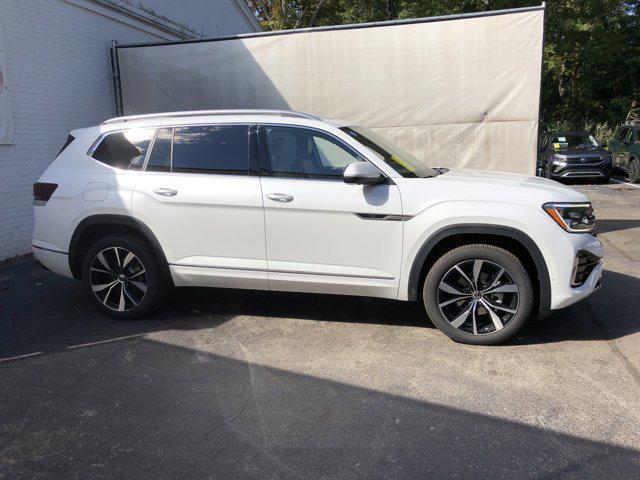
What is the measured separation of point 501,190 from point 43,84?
23.2 feet

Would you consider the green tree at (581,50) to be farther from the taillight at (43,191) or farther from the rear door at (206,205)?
the taillight at (43,191)

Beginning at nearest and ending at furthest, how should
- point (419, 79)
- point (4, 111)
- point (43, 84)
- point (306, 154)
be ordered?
point (306, 154), point (4, 111), point (419, 79), point (43, 84)

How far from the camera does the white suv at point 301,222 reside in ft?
13.3

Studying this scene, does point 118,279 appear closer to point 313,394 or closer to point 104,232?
point 104,232

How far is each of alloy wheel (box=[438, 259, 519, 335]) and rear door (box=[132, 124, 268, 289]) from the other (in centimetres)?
154

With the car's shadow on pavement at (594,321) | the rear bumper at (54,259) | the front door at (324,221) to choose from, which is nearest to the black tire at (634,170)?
the car's shadow on pavement at (594,321)

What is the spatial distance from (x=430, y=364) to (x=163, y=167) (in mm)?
2809

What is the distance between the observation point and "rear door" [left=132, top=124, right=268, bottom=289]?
449cm

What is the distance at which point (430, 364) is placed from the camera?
3936 mm

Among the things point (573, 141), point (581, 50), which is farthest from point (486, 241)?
point (581, 50)

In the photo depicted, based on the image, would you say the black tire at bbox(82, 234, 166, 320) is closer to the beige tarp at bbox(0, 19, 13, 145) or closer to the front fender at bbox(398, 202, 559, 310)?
the front fender at bbox(398, 202, 559, 310)

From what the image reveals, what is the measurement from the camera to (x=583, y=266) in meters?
4.07

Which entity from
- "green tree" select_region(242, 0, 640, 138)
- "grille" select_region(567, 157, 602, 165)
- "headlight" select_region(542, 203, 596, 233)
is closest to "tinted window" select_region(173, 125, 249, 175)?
"headlight" select_region(542, 203, 596, 233)

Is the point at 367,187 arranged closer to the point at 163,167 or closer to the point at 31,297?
the point at 163,167
